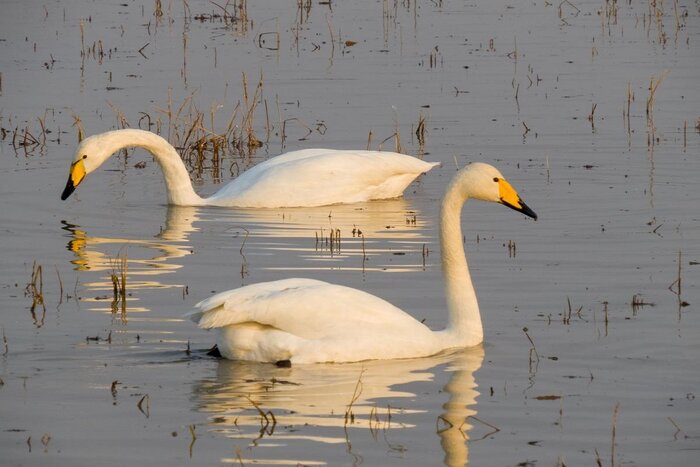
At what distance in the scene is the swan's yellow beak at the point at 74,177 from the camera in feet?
46.6

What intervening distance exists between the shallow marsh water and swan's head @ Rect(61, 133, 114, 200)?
0.95 ft

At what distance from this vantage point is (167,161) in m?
14.9

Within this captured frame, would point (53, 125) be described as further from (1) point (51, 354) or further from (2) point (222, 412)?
(2) point (222, 412)

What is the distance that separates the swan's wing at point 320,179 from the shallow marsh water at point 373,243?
210mm

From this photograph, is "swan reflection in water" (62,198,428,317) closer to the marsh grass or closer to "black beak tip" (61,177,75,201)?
the marsh grass

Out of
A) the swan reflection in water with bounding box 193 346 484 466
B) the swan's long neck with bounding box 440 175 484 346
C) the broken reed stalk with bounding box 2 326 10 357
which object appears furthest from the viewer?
the swan's long neck with bounding box 440 175 484 346

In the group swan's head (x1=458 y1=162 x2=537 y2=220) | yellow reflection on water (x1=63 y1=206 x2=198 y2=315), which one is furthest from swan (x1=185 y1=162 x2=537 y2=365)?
yellow reflection on water (x1=63 y1=206 x2=198 y2=315)

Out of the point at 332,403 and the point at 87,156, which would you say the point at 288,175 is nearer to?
the point at 87,156

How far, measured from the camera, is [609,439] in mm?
7387

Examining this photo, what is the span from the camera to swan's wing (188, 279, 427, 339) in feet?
28.0

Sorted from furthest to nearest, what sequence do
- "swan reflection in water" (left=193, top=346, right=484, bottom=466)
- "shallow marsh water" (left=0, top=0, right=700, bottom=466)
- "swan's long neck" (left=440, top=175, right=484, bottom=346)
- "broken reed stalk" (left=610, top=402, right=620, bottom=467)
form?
"swan's long neck" (left=440, top=175, right=484, bottom=346) < "shallow marsh water" (left=0, top=0, right=700, bottom=466) < "swan reflection in water" (left=193, top=346, right=484, bottom=466) < "broken reed stalk" (left=610, top=402, right=620, bottom=467)

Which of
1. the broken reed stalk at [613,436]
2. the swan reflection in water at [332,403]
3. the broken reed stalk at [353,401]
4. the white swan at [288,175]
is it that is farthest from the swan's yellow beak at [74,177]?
the broken reed stalk at [613,436]

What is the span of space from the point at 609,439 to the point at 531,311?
8.71ft

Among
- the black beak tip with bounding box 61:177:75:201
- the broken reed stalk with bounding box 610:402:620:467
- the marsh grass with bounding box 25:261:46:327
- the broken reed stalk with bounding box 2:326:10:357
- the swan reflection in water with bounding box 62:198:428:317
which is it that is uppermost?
the black beak tip with bounding box 61:177:75:201
